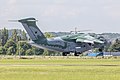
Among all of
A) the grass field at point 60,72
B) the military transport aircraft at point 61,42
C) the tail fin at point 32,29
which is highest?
the tail fin at point 32,29

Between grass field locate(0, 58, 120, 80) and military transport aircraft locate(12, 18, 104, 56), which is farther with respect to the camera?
military transport aircraft locate(12, 18, 104, 56)

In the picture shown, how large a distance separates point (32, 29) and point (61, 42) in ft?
26.8

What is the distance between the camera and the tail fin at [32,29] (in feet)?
434

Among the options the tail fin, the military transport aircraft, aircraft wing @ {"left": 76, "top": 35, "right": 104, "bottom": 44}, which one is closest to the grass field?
the military transport aircraft


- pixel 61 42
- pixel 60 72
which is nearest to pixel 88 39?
pixel 61 42

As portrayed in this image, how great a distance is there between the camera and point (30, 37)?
133125 mm

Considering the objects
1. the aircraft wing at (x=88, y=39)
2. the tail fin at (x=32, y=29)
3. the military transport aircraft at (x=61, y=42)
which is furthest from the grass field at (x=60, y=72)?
the tail fin at (x=32, y=29)

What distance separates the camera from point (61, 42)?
13238cm

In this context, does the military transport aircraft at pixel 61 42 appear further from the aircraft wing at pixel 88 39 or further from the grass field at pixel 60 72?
the grass field at pixel 60 72

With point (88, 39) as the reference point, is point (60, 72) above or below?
below

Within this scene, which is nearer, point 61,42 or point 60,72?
point 60,72

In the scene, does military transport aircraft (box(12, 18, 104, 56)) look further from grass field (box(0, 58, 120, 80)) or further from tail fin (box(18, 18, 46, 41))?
grass field (box(0, 58, 120, 80))

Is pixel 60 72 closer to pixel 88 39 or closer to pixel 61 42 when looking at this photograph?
pixel 61 42

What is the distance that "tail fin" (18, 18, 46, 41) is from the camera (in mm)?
132250
